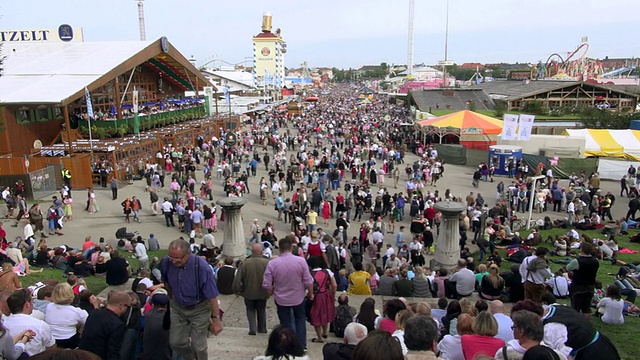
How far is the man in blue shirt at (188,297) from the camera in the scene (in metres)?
4.25

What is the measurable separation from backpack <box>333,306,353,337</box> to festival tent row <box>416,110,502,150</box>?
25361mm

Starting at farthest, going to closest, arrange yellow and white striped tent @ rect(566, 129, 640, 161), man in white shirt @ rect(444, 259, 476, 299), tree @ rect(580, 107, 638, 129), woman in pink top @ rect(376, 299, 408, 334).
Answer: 1. tree @ rect(580, 107, 638, 129)
2. yellow and white striped tent @ rect(566, 129, 640, 161)
3. man in white shirt @ rect(444, 259, 476, 299)
4. woman in pink top @ rect(376, 299, 408, 334)

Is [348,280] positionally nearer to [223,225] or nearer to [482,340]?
[482,340]

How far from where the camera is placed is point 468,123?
100 ft

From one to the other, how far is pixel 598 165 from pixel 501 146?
183 inches

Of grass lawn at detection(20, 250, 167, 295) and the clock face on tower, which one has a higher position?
the clock face on tower

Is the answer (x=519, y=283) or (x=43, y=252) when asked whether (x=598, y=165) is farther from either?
(x=43, y=252)

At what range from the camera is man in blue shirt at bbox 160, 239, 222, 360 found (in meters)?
4.25

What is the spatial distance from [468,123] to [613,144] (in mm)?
8106

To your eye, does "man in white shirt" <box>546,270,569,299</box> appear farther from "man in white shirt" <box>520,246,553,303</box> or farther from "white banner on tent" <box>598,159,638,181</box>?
"white banner on tent" <box>598,159,638,181</box>

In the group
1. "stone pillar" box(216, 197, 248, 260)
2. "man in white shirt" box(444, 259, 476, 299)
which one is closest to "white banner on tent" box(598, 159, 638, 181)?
"man in white shirt" box(444, 259, 476, 299)

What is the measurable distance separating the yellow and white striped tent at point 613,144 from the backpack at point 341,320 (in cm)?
2396

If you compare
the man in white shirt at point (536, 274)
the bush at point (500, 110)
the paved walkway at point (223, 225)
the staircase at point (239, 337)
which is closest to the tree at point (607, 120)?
the bush at point (500, 110)

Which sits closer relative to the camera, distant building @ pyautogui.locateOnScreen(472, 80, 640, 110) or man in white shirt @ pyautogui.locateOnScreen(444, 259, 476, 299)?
man in white shirt @ pyautogui.locateOnScreen(444, 259, 476, 299)
